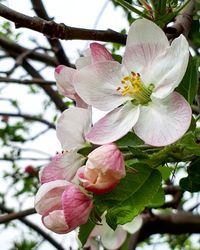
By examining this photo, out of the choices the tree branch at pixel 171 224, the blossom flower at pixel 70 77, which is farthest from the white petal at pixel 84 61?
the tree branch at pixel 171 224

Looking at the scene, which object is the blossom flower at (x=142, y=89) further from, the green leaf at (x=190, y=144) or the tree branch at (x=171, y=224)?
the tree branch at (x=171, y=224)

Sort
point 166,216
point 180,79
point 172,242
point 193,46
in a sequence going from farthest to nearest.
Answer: point 172,242 → point 166,216 → point 193,46 → point 180,79

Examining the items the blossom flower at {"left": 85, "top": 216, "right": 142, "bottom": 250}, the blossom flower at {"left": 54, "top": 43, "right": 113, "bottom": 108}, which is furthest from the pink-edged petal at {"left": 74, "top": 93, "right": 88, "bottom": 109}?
the blossom flower at {"left": 85, "top": 216, "right": 142, "bottom": 250}

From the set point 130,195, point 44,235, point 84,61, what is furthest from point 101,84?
point 44,235

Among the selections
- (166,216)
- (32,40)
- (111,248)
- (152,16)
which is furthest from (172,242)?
(152,16)

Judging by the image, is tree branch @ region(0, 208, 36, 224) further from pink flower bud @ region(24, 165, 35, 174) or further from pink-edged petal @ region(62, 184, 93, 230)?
pink flower bud @ region(24, 165, 35, 174)

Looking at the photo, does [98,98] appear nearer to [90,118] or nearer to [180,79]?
[90,118]
